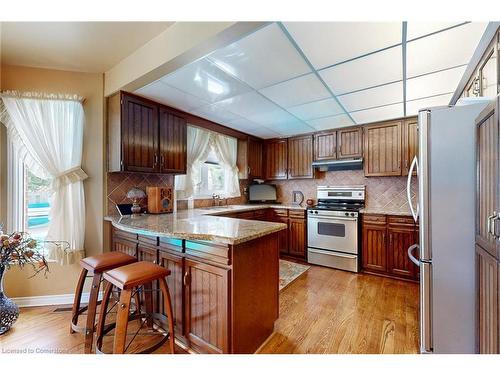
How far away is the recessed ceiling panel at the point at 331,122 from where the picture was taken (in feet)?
10.5

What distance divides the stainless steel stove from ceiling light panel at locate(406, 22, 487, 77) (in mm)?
2002

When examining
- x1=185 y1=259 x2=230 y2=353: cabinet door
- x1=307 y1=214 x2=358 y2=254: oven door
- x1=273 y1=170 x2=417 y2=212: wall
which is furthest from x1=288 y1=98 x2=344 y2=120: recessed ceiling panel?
x1=185 y1=259 x2=230 y2=353: cabinet door

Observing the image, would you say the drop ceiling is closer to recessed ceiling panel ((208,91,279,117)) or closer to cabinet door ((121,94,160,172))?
recessed ceiling panel ((208,91,279,117))

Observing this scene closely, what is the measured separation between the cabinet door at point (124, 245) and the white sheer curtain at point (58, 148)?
0.33 meters

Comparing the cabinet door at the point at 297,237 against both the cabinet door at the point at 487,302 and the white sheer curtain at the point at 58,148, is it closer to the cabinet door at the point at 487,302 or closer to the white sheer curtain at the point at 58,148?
the cabinet door at the point at 487,302

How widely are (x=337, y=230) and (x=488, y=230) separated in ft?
7.54

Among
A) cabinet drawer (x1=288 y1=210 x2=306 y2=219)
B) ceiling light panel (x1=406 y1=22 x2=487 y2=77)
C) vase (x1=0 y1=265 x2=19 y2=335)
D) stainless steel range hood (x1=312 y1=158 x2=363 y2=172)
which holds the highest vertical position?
ceiling light panel (x1=406 y1=22 x2=487 y2=77)

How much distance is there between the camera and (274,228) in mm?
1663

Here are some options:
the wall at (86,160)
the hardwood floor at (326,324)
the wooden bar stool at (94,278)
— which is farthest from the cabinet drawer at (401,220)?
the wall at (86,160)

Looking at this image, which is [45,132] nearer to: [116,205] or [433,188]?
[116,205]

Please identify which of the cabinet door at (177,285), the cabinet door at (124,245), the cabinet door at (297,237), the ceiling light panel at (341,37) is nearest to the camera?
the ceiling light panel at (341,37)

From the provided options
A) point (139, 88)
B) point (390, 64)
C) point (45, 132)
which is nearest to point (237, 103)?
point (139, 88)

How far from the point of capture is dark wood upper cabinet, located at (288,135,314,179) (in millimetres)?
4031
